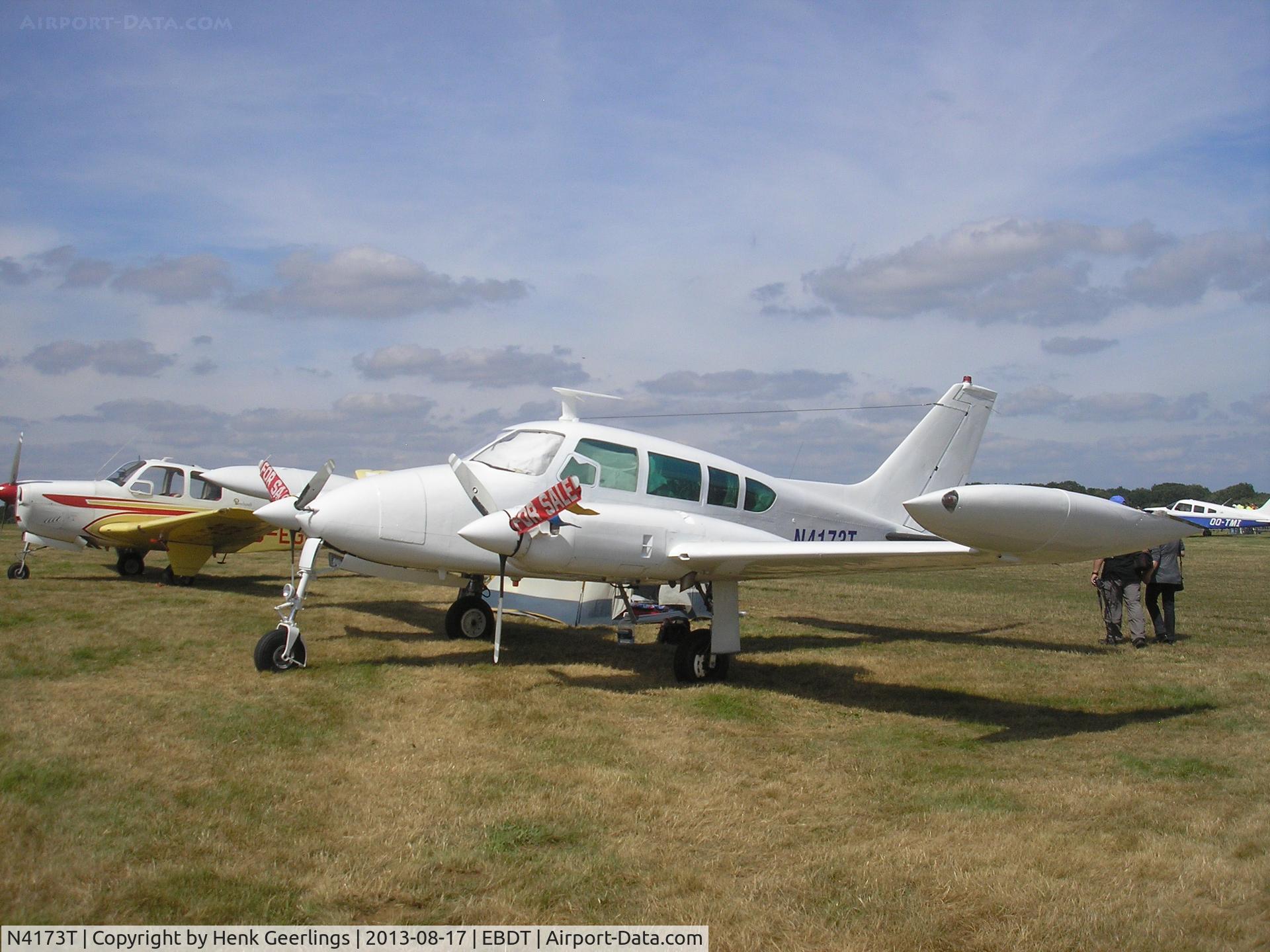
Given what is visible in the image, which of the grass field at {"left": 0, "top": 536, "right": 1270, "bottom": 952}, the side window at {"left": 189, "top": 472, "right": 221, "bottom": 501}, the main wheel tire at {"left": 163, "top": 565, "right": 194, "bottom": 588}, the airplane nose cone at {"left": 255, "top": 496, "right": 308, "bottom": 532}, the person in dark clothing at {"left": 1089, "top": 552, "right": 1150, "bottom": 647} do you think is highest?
the side window at {"left": 189, "top": 472, "right": 221, "bottom": 501}

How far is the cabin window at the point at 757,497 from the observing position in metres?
10.5

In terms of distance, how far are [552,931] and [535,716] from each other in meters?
3.72

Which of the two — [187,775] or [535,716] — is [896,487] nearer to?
[535,716]

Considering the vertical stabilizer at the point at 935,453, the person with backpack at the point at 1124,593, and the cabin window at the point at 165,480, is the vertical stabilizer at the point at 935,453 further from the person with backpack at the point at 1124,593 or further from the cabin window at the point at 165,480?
the cabin window at the point at 165,480

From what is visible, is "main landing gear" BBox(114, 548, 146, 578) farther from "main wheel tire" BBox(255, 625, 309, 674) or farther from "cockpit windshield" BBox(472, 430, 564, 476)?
"cockpit windshield" BBox(472, 430, 564, 476)

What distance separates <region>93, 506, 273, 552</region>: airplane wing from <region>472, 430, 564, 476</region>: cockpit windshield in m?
8.34

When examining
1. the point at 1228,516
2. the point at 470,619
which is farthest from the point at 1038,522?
the point at 1228,516

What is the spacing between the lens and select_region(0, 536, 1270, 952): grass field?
3834mm

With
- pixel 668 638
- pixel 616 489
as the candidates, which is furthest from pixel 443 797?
pixel 668 638

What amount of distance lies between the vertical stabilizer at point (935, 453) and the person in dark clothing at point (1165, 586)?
2.90m

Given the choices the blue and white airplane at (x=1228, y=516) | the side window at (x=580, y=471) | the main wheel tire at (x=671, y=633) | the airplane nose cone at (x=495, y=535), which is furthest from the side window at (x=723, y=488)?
the blue and white airplane at (x=1228, y=516)

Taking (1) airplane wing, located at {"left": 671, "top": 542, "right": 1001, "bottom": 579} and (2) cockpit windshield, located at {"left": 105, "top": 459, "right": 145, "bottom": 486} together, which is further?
(2) cockpit windshield, located at {"left": 105, "top": 459, "right": 145, "bottom": 486}

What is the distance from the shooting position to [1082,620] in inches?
577

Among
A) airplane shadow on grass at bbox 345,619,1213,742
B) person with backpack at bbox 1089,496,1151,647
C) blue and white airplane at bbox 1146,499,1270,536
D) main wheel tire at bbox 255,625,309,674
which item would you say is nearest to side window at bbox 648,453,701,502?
airplane shadow on grass at bbox 345,619,1213,742
